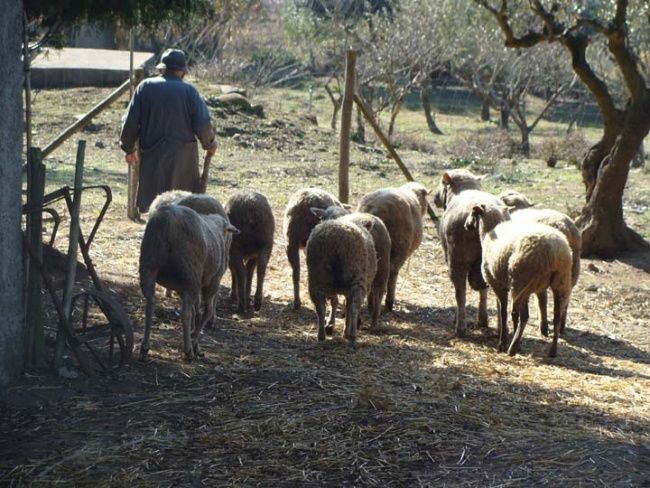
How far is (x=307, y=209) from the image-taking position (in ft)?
33.2

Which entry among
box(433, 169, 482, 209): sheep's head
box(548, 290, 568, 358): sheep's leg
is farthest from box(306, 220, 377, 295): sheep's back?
box(433, 169, 482, 209): sheep's head

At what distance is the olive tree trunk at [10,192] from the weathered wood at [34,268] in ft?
0.48

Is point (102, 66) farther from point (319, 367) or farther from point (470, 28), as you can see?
point (319, 367)

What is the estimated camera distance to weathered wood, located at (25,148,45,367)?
6.64 meters

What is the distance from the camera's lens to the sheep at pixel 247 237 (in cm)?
977

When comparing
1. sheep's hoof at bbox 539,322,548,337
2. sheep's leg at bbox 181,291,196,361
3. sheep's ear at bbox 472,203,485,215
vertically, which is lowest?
sheep's hoof at bbox 539,322,548,337

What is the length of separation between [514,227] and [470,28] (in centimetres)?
2560

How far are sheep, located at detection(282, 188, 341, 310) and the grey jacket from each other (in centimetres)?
113

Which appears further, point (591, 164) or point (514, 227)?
point (591, 164)

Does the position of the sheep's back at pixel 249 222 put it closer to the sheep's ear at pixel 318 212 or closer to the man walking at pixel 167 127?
the sheep's ear at pixel 318 212

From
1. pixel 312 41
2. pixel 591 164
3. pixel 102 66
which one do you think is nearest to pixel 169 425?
pixel 591 164

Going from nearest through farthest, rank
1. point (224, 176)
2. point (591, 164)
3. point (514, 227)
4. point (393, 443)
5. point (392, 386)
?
point (393, 443) → point (392, 386) → point (514, 227) → point (591, 164) → point (224, 176)

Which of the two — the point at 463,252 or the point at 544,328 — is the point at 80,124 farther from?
the point at 544,328

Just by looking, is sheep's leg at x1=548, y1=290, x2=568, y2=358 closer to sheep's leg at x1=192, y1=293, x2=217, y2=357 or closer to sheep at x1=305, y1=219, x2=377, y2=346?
sheep at x1=305, y1=219, x2=377, y2=346
